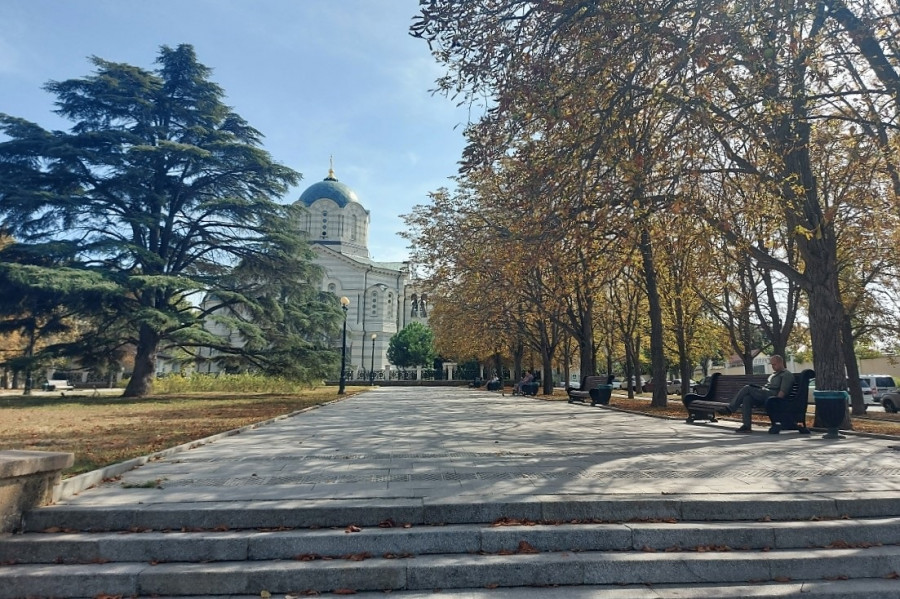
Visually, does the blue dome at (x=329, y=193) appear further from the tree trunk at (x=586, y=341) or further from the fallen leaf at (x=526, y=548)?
the fallen leaf at (x=526, y=548)

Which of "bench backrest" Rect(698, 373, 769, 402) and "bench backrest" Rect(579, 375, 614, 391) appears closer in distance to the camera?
"bench backrest" Rect(698, 373, 769, 402)

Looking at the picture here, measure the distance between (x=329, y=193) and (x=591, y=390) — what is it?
5943 cm

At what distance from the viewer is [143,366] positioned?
26.3m

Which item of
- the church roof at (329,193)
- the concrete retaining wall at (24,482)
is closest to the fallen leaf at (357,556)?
the concrete retaining wall at (24,482)

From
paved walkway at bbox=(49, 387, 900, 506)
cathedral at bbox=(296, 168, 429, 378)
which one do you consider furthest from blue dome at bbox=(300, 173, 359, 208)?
paved walkway at bbox=(49, 387, 900, 506)

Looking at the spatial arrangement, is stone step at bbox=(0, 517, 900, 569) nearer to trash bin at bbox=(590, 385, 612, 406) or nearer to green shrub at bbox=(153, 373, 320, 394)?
trash bin at bbox=(590, 385, 612, 406)

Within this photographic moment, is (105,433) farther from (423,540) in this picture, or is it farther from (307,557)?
(423,540)

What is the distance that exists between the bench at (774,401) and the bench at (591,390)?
7938 mm

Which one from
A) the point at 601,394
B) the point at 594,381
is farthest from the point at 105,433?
the point at 594,381

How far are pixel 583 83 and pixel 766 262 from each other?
18.2 ft

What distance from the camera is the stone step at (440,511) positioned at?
4535 millimetres

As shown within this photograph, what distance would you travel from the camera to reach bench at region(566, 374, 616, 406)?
20128mm

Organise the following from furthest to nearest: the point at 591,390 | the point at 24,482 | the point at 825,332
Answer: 1. the point at 591,390
2. the point at 825,332
3. the point at 24,482

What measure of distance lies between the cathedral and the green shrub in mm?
33157
